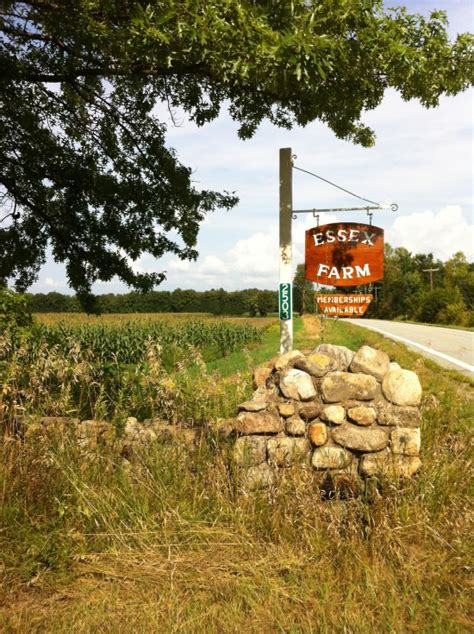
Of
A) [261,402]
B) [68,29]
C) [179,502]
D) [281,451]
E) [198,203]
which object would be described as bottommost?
[179,502]

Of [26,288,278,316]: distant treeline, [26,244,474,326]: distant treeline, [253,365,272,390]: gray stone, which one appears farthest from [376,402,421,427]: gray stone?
[26,288,278,316]: distant treeline

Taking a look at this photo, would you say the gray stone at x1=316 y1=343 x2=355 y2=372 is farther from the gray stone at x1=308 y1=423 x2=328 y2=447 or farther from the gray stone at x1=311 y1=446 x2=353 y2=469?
the gray stone at x1=311 y1=446 x2=353 y2=469

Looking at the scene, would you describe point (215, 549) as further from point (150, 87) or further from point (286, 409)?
point (150, 87)

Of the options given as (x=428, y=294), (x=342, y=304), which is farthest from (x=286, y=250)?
(x=428, y=294)

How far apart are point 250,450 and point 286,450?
26 cm

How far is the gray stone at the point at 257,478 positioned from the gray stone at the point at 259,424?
0.87ft

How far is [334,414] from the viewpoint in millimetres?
4066

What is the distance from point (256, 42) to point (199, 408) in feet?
10.4

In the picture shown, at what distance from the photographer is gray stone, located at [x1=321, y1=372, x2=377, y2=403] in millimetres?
4162

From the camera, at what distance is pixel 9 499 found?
143 inches

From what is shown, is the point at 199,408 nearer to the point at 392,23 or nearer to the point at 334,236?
the point at 334,236

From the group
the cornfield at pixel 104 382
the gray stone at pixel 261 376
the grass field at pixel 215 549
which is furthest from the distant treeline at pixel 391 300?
the grass field at pixel 215 549

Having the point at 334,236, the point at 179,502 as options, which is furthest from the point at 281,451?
the point at 334,236

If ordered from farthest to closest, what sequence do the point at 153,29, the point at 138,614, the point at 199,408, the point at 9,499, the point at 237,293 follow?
A: the point at 237,293 < the point at 199,408 < the point at 153,29 < the point at 9,499 < the point at 138,614
